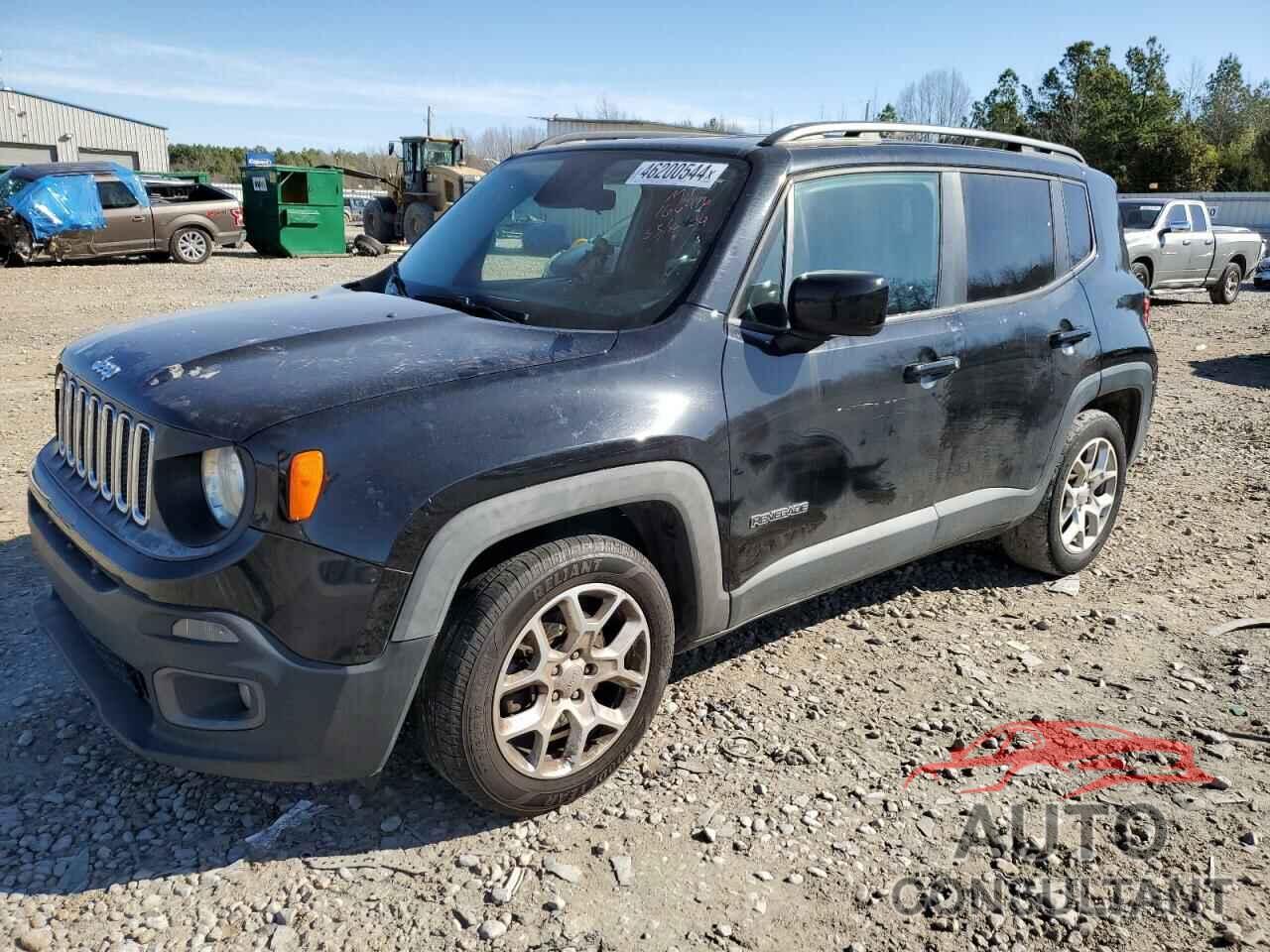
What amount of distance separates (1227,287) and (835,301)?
17.7 m

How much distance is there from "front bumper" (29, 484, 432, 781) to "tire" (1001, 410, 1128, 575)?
314 cm

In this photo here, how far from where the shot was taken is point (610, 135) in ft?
13.5

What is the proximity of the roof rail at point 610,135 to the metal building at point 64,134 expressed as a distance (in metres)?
51.4

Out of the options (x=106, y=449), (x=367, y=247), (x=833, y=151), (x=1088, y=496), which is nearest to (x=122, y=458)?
(x=106, y=449)

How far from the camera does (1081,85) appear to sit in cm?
4700

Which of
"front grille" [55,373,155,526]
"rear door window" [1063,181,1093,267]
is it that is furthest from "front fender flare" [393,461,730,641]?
"rear door window" [1063,181,1093,267]

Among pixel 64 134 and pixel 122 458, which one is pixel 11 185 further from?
pixel 64 134

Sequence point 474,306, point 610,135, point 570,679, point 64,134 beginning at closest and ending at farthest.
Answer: point 570,679, point 474,306, point 610,135, point 64,134

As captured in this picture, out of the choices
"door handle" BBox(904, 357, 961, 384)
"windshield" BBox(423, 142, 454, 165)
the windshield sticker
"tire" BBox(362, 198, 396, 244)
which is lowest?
"door handle" BBox(904, 357, 961, 384)

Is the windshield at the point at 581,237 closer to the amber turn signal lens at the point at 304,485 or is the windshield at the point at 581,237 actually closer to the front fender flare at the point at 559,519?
the front fender flare at the point at 559,519

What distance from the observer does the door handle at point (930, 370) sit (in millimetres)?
3616

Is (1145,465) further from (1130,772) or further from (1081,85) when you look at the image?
(1081,85)

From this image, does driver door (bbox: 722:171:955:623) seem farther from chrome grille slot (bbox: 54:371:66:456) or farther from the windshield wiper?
chrome grille slot (bbox: 54:371:66:456)

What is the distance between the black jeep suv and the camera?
97.7 inches
